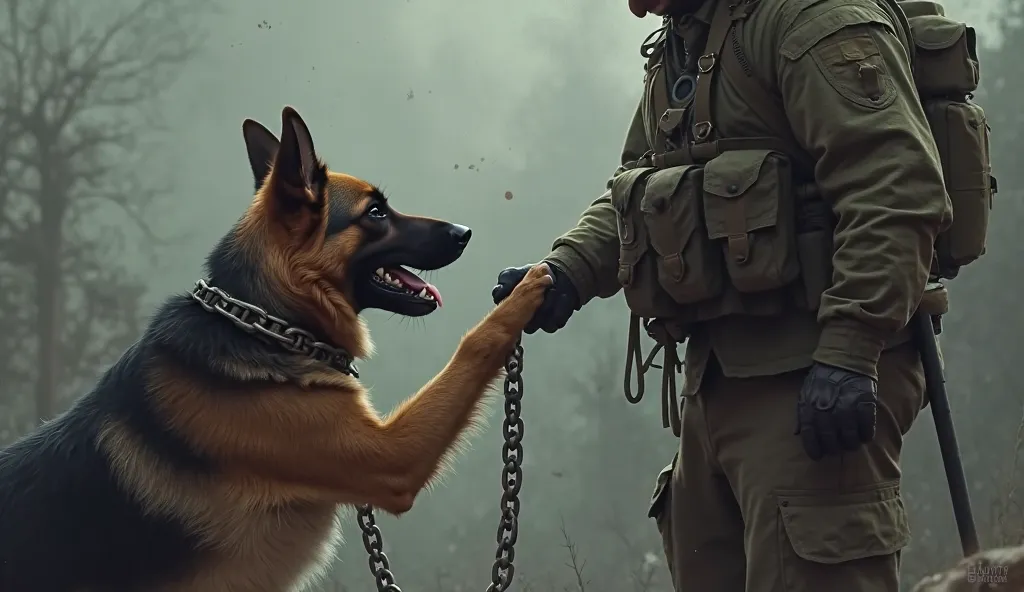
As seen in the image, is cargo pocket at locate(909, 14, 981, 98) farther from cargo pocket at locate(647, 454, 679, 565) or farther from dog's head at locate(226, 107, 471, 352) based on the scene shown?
dog's head at locate(226, 107, 471, 352)

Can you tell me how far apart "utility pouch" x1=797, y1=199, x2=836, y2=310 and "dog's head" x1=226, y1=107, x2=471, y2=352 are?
3.03ft

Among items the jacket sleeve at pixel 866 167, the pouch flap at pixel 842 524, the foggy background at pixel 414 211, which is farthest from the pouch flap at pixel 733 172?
the foggy background at pixel 414 211

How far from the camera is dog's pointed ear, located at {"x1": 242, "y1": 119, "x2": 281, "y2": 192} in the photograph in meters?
2.35

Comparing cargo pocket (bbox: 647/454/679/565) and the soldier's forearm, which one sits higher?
the soldier's forearm

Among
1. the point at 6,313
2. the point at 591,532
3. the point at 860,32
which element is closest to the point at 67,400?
the point at 6,313

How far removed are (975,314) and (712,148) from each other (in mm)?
5745

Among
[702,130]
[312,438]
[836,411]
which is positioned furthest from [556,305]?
[836,411]

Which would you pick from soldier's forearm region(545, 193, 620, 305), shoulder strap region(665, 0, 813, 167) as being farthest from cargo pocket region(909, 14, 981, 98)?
soldier's forearm region(545, 193, 620, 305)

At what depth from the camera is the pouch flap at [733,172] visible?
1755 millimetres

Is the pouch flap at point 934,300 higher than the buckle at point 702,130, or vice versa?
the buckle at point 702,130

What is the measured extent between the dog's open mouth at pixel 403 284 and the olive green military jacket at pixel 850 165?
83 cm

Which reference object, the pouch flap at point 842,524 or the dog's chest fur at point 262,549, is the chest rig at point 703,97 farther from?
the dog's chest fur at point 262,549

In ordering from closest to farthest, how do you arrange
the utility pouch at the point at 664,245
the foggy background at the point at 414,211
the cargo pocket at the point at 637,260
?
the utility pouch at the point at 664,245 → the cargo pocket at the point at 637,260 → the foggy background at the point at 414,211

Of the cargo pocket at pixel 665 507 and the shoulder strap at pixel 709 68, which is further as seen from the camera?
the cargo pocket at pixel 665 507
